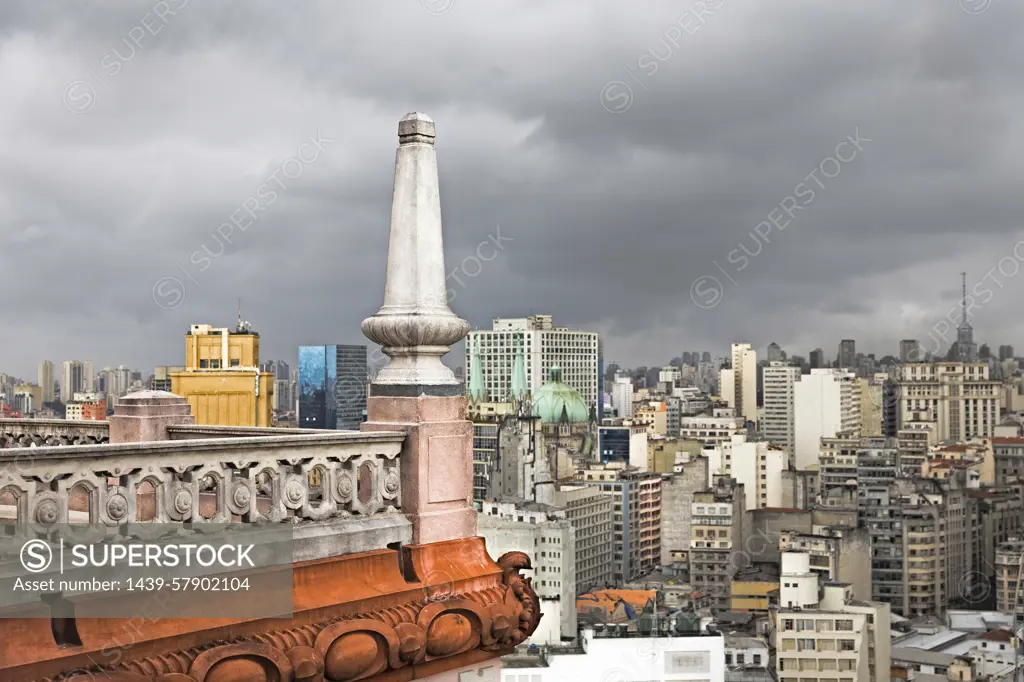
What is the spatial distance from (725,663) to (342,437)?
5327cm

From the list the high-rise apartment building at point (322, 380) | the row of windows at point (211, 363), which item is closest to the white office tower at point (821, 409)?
the high-rise apartment building at point (322, 380)

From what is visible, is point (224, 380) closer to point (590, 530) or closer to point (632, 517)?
point (590, 530)

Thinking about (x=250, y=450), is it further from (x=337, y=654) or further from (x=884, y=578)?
(x=884, y=578)

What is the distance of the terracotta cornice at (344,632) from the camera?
4.91 m

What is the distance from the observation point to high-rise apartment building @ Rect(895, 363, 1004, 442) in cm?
14150

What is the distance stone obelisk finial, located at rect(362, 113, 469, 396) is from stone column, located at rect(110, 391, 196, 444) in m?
3.41

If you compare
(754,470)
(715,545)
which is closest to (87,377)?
(715,545)

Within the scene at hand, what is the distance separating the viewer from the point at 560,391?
139500mm

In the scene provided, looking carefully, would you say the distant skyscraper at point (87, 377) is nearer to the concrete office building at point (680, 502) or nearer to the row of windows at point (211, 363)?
the row of windows at point (211, 363)

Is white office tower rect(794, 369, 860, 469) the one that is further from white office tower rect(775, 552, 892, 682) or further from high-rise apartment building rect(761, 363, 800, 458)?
white office tower rect(775, 552, 892, 682)

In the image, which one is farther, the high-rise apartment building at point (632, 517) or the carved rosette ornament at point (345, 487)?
the high-rise apartment building at point (632, 517)

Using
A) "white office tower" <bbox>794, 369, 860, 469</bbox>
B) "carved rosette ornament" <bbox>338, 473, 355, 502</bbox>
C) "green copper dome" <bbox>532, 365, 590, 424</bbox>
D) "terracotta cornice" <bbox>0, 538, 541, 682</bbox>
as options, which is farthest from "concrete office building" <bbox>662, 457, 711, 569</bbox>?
"carved rosette ornament" <bbox>338, 473, 355, 502</bbox>

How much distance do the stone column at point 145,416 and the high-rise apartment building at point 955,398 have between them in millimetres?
139995

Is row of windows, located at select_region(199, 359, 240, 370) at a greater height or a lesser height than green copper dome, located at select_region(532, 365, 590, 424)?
greater
